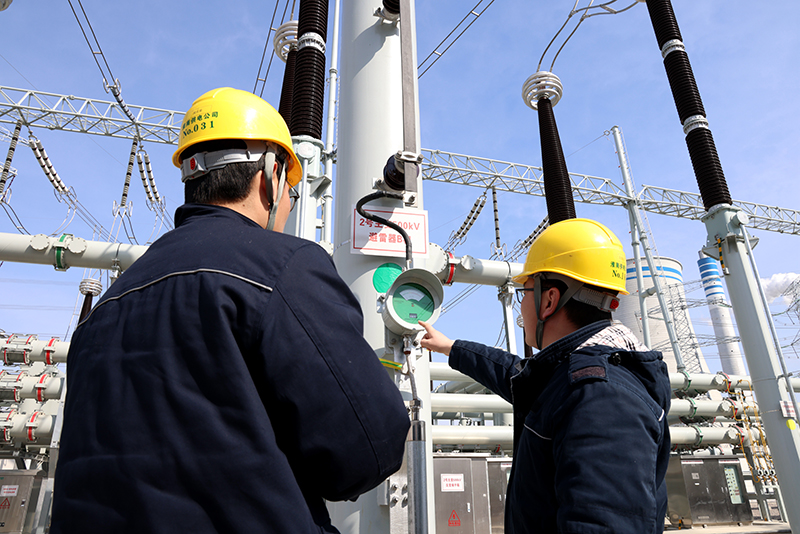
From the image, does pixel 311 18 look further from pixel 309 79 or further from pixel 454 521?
pixel 454 521

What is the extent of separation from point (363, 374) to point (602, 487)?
2.07 feet

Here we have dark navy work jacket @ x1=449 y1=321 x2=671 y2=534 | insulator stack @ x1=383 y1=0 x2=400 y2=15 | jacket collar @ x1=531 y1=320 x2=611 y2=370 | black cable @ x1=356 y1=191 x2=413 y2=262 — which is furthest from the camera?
insulator stack @ x1=383 y1=0 x2=400 y2=15

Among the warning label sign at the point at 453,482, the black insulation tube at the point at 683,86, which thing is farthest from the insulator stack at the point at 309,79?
the warning label sign at the point at 453,482

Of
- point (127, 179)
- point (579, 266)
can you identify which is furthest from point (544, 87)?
point (127, 179)

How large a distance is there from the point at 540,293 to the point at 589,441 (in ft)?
2.51

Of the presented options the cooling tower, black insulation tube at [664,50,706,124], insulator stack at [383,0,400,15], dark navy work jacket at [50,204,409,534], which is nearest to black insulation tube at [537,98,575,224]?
black insulation tube at [664,50,706,124]

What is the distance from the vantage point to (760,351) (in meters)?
5.29

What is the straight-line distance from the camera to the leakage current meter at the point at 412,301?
222cm

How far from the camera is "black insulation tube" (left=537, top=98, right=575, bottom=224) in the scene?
5.37m

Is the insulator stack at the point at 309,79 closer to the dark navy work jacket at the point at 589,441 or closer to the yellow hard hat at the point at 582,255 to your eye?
the yellow hard hat at the point at 582,255

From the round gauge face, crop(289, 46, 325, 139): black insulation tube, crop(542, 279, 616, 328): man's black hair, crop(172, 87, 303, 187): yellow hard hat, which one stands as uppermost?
crop(289, 46, 325, 139): black insulation tube

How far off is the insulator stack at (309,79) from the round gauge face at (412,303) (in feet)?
6.18

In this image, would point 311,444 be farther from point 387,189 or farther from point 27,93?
point 27,93

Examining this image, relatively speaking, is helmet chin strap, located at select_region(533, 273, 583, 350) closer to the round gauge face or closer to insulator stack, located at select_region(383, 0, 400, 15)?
the round gauge face
